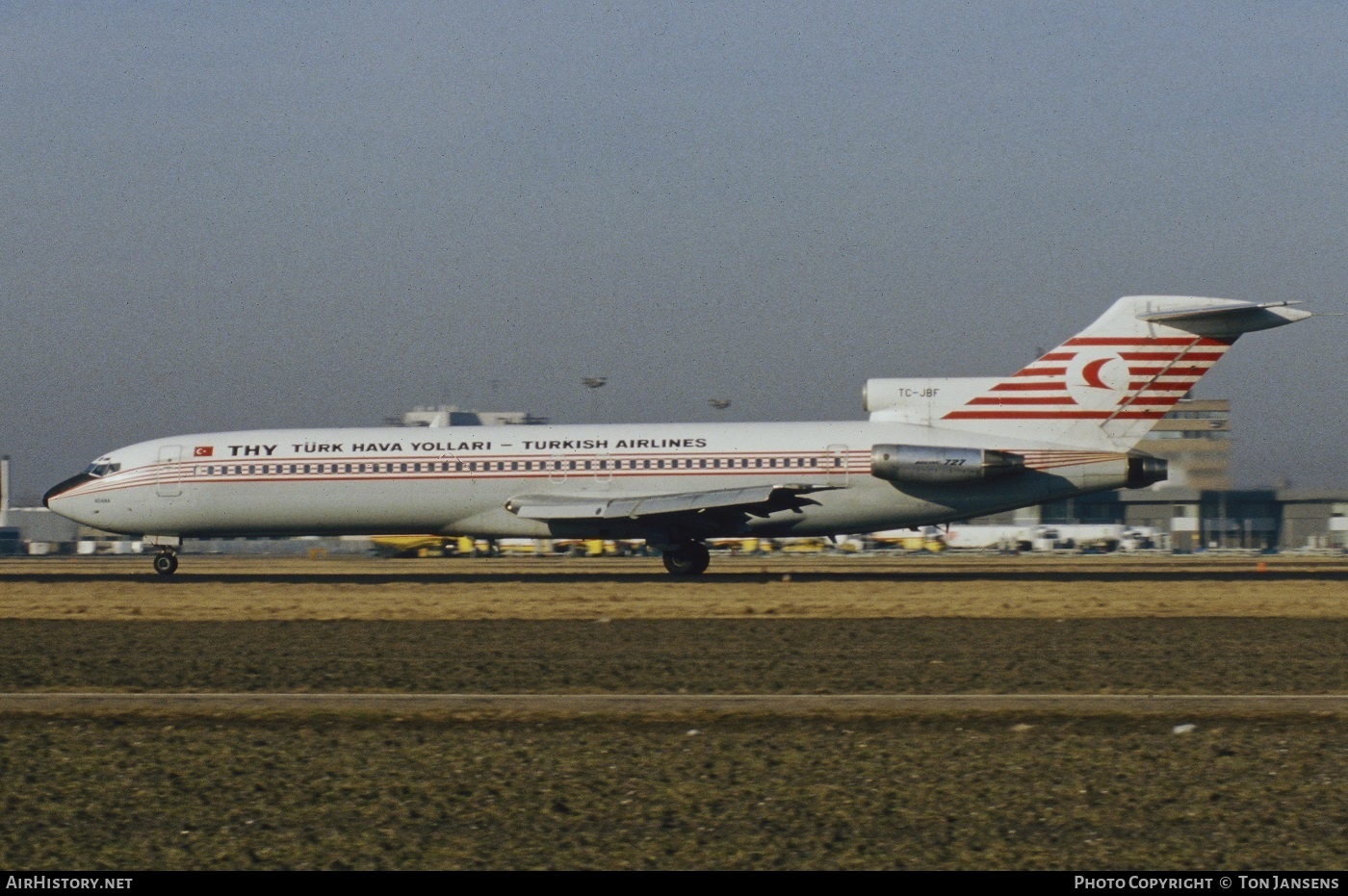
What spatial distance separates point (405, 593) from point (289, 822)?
22.3m

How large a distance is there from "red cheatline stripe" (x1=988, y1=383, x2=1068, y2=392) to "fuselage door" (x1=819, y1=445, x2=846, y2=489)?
4.38 meters

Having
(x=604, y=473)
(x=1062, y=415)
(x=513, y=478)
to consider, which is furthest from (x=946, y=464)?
(x=513, y=478)

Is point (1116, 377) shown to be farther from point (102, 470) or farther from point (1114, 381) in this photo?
point (102, 470)

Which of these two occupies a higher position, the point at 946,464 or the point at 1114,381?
the point at 1114,381

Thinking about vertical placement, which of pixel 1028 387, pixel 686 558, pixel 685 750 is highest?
pixel 1028 387

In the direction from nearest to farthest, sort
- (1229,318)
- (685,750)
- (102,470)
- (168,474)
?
(685,750) → (1229,318) → (168,474) → (102,470)

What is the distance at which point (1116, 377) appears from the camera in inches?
1396

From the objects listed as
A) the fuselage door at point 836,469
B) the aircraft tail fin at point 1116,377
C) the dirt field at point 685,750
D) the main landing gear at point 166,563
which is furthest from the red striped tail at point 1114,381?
the main landing gear at point 166,563

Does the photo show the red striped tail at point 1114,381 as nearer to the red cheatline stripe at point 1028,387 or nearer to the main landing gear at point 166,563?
the red cheatline stripe at point 1028,387

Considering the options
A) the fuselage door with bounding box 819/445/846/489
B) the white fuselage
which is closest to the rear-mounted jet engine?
the white fuselage

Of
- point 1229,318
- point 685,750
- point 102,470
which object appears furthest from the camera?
point 102,470

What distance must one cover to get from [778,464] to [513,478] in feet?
23.3
